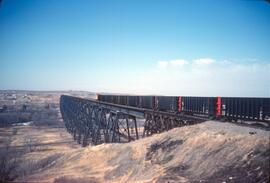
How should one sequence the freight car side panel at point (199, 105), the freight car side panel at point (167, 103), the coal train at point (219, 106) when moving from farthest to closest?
the freight car side panel at point (167, 103) → the freight car side panel at point (199, 105) → the coal train at point (219, 106)

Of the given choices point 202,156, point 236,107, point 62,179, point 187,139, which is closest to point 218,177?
point 202,156

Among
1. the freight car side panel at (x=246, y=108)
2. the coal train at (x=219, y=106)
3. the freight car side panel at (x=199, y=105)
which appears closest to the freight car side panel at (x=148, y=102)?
the coal train at (x=219, y=106)

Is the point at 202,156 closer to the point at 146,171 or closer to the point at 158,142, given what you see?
the point at 146,171

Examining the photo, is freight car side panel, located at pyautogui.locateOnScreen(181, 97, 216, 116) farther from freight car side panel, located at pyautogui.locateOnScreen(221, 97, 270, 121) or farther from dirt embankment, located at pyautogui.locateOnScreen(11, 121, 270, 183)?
dirt embankment, located at pyautogui.locateOnScreen(11, 121, 270, 183)

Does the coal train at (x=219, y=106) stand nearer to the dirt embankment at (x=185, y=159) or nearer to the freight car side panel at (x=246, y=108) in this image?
the freight car side panel at (x=246, y=108)

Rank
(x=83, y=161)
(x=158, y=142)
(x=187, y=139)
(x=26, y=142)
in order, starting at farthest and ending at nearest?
(x=26, y=142), (x=83, y=161), (x=158, y=142), (x=187, y=139)

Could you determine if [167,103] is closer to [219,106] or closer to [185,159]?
[219,106]

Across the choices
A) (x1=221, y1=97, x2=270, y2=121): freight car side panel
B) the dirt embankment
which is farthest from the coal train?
the dirt embankment
